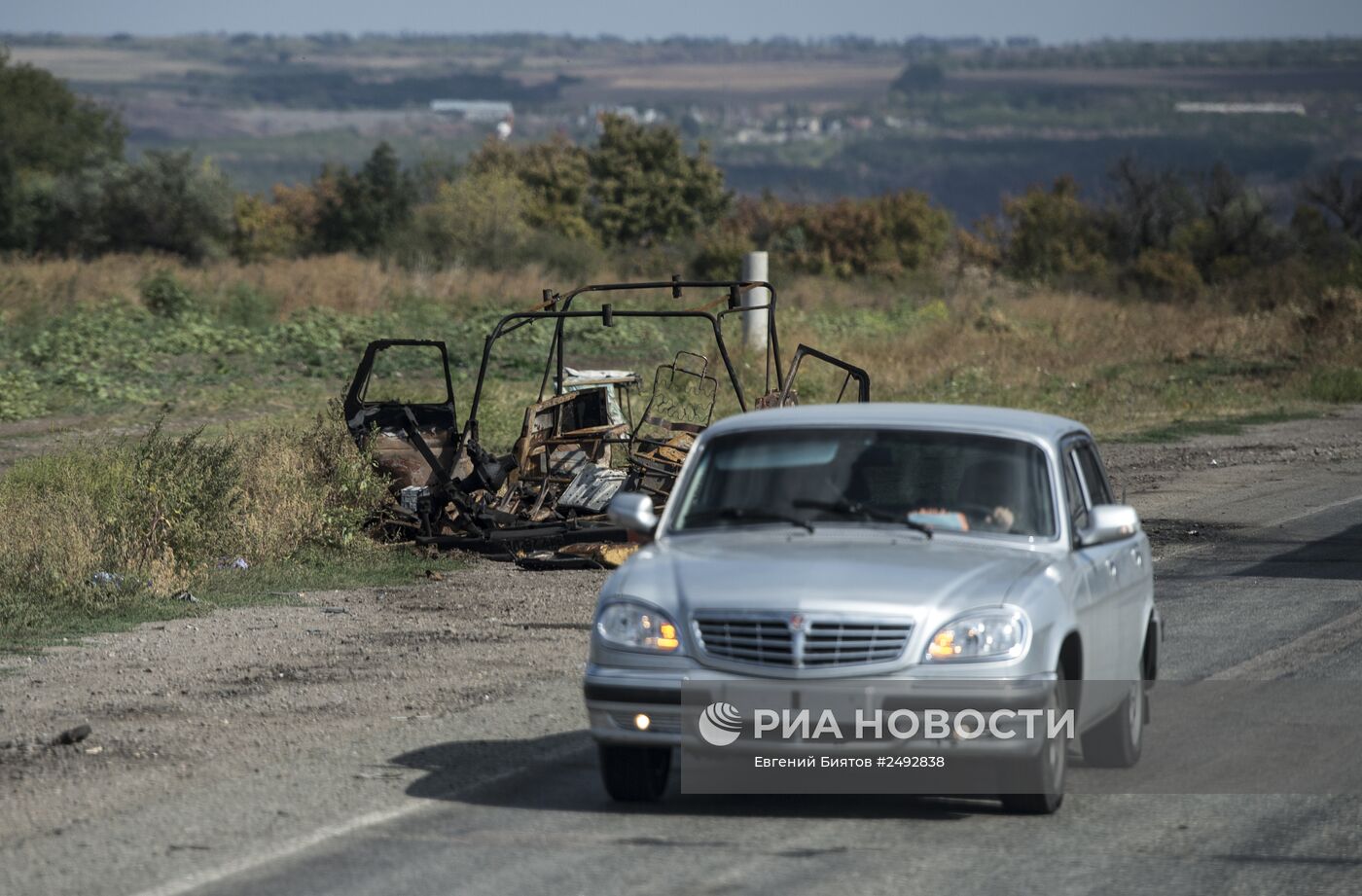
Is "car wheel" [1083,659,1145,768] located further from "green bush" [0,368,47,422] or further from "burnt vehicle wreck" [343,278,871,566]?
"green bush" [0,368,47,422]

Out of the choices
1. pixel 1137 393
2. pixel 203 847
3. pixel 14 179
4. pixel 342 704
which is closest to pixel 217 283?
pixel 1137 393

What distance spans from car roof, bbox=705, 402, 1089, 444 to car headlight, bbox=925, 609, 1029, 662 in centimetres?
128

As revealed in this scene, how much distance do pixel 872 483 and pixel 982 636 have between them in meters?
1.19

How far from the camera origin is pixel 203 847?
7.06 meters

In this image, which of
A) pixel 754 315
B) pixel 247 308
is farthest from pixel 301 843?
pixel 247 308

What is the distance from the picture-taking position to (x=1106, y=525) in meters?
7.70

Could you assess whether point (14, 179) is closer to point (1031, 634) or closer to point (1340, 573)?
point (1340, 573)

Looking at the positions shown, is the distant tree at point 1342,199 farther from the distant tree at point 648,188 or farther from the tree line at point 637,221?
the distant tree at point 648,188

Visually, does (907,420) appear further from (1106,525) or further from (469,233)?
(469,233)

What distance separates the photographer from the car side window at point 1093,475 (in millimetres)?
8594

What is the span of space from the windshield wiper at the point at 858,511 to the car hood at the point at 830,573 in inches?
2.6

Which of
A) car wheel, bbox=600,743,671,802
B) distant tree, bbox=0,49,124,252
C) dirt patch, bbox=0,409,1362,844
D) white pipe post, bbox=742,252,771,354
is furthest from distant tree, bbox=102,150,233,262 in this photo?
car wheel, bbox=600,743,671,802

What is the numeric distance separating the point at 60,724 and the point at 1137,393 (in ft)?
90.7

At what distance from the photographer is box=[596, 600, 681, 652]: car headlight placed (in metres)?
7.07
